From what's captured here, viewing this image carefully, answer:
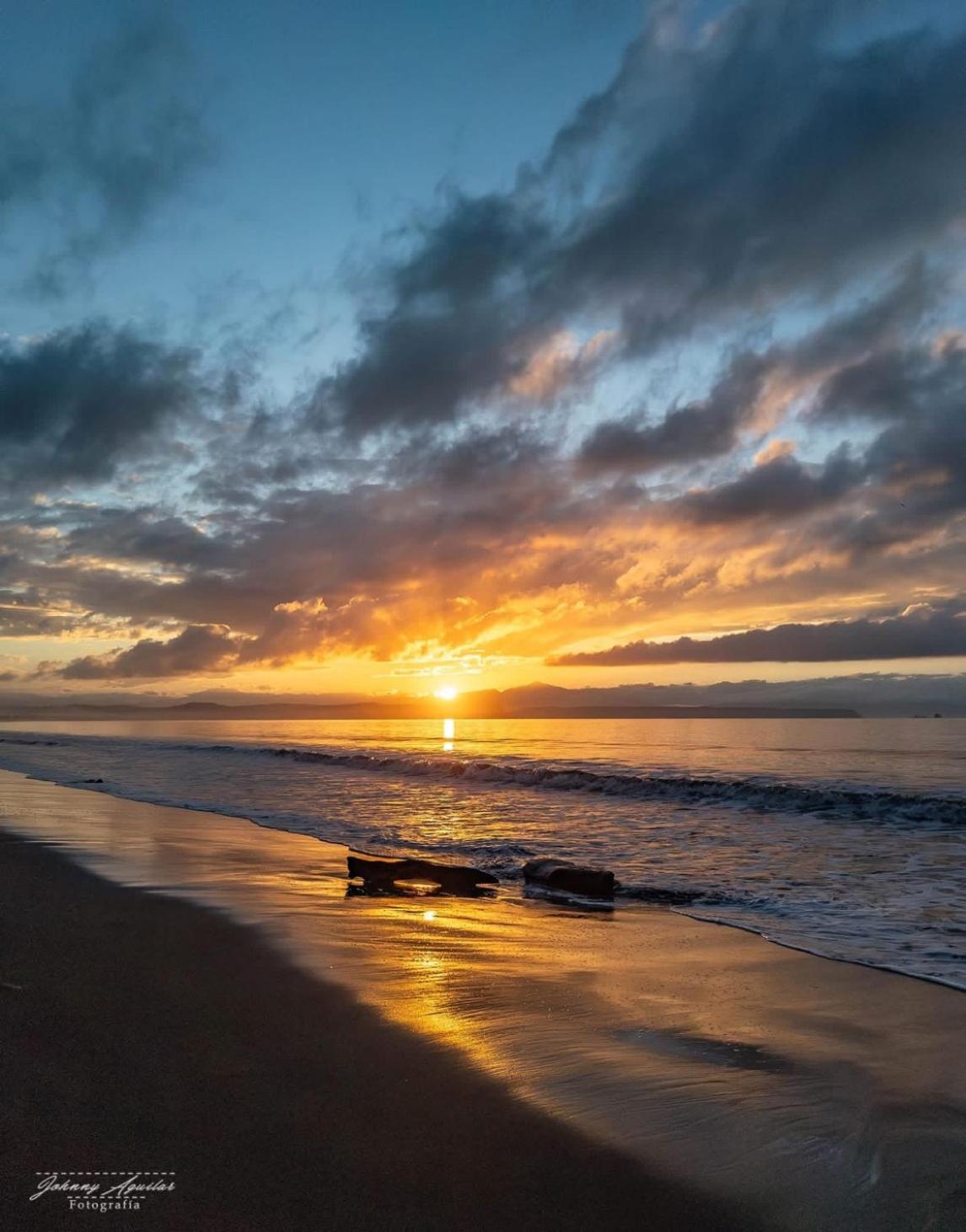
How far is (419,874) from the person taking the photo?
1226 centimetres

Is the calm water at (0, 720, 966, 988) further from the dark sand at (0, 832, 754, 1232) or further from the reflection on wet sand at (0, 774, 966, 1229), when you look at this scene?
the dark sand at (0, 832, 754, 1232)

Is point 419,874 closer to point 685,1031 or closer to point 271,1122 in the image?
point 685,1031

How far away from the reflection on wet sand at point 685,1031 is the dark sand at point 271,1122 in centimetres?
38

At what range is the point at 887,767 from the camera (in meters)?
39.6

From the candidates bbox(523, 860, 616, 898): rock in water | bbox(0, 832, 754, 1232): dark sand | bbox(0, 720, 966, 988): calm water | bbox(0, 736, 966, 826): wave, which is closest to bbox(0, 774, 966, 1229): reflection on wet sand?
bbox(0, 832, 754, 1232): dark sand

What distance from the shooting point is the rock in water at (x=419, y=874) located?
12.0 metres

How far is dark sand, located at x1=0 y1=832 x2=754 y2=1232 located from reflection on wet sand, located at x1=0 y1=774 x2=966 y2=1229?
1.26 ft

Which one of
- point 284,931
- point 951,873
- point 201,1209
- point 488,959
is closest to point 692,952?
point 488,959

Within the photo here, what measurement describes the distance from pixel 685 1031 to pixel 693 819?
17.4 m

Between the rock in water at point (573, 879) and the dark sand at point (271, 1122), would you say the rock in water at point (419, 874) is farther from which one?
the dark sand at point (271, 1122)
